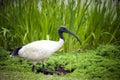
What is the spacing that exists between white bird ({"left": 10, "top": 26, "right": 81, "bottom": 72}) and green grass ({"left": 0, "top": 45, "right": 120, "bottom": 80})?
→ 114mm

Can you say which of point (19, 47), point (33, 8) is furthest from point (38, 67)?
point (33, 8)

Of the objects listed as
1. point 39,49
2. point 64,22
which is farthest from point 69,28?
point 39,49

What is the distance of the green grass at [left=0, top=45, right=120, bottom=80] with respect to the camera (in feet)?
17.5

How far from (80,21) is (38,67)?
69cm

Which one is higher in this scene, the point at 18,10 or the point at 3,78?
the point at 18,10

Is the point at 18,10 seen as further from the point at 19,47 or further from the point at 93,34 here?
the point at 93,34

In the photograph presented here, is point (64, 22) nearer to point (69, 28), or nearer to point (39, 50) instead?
point (69, 28)

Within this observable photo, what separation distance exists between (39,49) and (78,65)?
46 cm

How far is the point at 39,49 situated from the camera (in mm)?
A: 5344

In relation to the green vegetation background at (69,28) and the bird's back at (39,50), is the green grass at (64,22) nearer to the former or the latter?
the green vegetation background at (69,28)

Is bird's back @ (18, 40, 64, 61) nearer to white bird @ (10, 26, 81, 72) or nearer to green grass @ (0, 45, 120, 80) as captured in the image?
white bird @ (10, 26, 81, 72)

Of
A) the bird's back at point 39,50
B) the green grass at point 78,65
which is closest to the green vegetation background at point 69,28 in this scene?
the green grass at point 78,65

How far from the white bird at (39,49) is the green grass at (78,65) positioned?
0.37ft

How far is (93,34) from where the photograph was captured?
545cm
